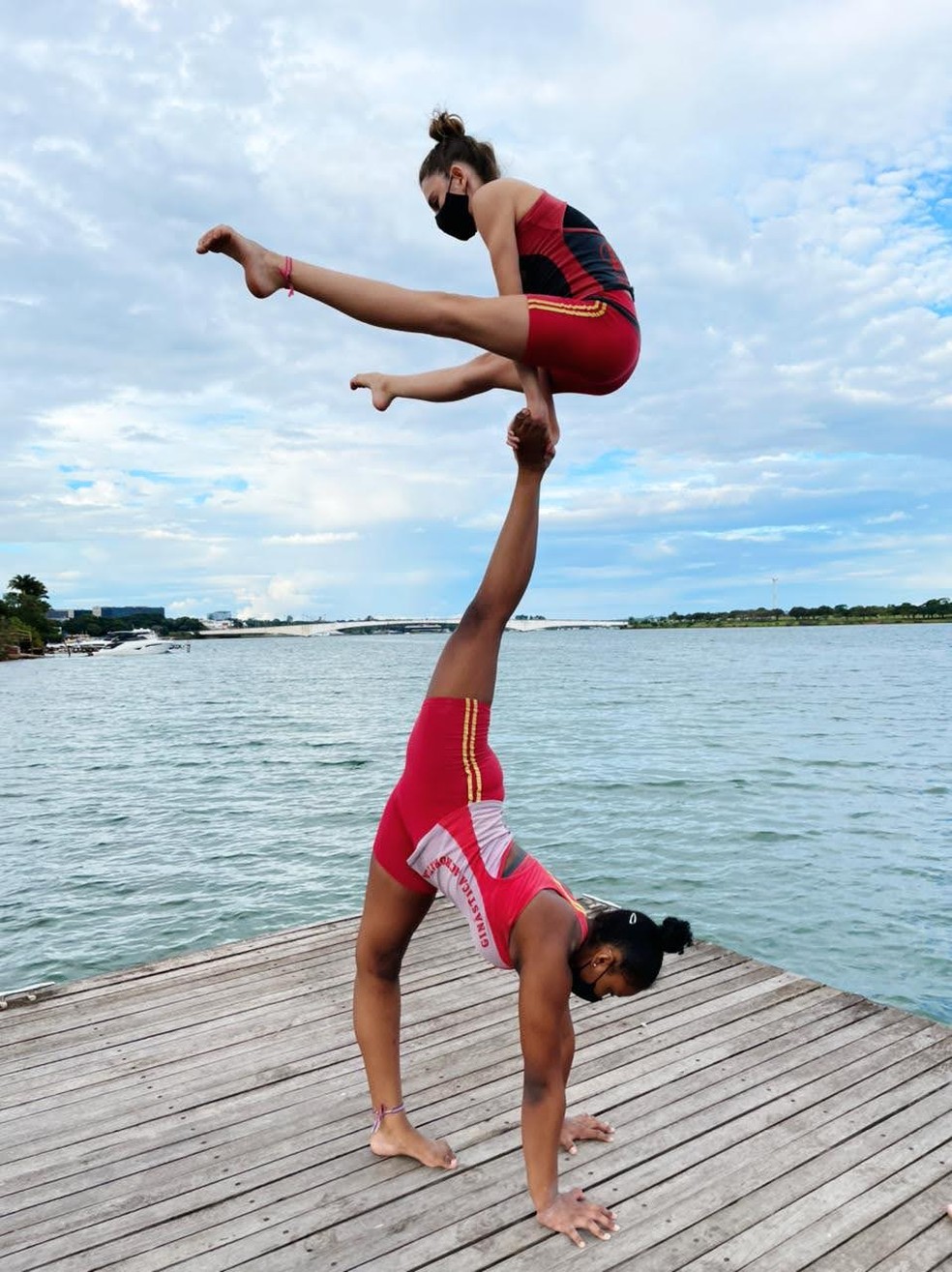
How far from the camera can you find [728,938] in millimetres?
10039

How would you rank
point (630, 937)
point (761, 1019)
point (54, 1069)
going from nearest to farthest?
point (630, 937) < point (54, 1069) < point (761, 1019)

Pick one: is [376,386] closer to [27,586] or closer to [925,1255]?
[925,1255]

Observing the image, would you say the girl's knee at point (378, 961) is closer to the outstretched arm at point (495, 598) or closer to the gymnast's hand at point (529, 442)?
the outstretched arm at point (495, 598)

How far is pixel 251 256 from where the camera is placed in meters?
2.61

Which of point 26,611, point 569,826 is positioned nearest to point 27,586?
point 26,611

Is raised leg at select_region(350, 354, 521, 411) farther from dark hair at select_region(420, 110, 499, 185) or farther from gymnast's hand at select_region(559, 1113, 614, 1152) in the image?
gymnast's hand at select_region(559, 1113, 614, 1152)

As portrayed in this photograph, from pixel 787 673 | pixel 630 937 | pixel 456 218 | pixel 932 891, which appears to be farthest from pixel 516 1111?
pixel 787 673

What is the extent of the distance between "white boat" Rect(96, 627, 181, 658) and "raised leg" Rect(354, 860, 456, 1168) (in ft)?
451

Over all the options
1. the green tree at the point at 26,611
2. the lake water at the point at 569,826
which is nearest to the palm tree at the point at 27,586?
the green tree at the point at 26,611

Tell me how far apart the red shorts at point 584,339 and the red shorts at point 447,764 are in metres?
1.07

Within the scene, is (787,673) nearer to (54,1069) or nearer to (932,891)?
(932,891)

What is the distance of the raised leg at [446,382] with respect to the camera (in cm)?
320

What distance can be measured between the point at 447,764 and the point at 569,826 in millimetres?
13243

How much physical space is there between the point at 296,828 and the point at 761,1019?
12564 millimetres
